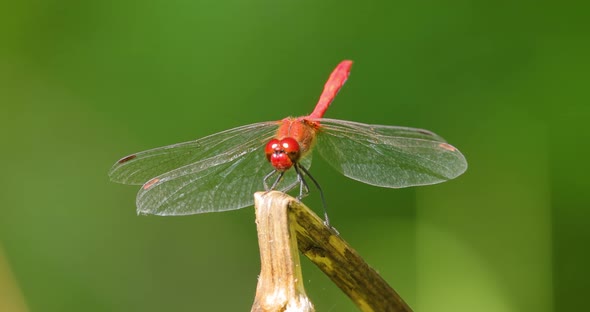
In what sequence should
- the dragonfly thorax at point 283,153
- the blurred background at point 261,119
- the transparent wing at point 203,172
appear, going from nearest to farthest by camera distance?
the dragonfly thorax at point 283,153 < the transparent wing at point 203,172 < the blurred background at point 261,119

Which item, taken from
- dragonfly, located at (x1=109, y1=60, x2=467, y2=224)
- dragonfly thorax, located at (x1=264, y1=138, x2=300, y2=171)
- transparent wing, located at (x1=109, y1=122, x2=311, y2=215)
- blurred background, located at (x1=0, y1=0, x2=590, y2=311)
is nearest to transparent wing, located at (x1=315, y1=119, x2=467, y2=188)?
dragonfly, located at (x1=109, y1=60, x2=467, y2=224)

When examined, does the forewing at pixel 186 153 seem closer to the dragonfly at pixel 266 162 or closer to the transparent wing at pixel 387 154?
the dragonfly at pixel 266 162

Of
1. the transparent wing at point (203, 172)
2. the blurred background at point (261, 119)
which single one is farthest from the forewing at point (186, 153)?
the blurred background at point (261, 119)

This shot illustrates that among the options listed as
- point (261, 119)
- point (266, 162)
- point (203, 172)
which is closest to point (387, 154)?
point (266, 162)

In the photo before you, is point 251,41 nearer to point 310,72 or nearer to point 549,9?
point 310,72

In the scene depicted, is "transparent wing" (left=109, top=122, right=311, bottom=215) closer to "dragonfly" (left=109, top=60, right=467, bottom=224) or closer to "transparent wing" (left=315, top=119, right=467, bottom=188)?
"dragonfly" (left=109, top=60, right=467, bottom=224)

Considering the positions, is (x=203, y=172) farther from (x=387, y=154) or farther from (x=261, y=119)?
(x=261, y=119)

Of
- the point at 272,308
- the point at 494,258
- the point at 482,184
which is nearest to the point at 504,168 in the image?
the point at 482,184
